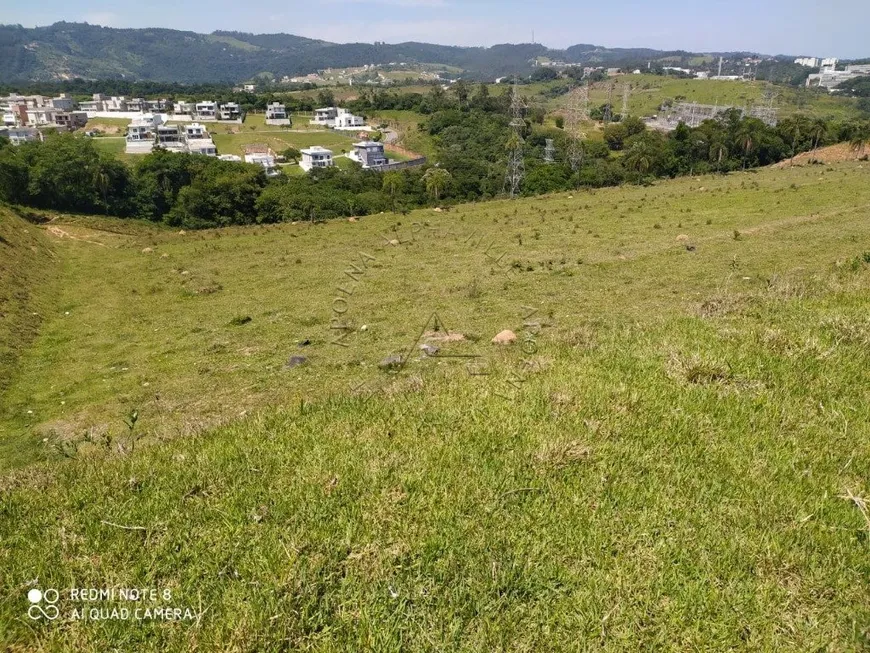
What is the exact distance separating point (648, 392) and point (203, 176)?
2382 inches

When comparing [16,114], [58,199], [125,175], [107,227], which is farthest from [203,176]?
[16,114]

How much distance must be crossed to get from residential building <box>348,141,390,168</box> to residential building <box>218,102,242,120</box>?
2627 inches

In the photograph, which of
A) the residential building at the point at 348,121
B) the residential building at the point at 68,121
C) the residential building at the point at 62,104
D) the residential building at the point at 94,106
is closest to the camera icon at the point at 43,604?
the residential building at the point at 348,121

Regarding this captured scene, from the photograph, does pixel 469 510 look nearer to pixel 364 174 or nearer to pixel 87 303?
pixel 87 303

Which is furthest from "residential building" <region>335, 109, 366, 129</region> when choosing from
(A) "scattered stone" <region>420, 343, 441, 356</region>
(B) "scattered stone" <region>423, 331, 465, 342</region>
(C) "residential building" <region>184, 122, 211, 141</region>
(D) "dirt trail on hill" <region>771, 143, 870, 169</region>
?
(A) "scattered stone" <region>420, 343, 441, 356</region>

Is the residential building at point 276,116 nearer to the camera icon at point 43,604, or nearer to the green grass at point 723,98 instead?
the green grass at point 723,98

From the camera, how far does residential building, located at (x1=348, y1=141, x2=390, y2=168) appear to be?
97.3 meters

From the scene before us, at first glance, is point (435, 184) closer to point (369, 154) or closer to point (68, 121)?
point (369, 154)

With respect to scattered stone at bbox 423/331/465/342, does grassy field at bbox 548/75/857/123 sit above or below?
above

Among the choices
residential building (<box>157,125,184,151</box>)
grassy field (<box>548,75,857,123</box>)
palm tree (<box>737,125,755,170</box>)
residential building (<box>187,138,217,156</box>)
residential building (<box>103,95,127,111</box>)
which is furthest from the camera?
residential building (<box>103,95,127,111</box>)

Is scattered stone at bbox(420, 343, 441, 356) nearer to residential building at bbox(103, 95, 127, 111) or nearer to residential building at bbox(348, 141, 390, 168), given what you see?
A: residential building at bbox(348, 141, 390, 168)

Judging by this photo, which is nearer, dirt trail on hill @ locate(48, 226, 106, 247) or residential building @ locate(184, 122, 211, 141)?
dirt trail on hill @ locate(48, 226, 106, 247)

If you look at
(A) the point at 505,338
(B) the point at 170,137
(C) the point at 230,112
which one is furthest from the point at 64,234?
(C) the point at 230,112

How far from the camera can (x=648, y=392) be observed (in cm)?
530
